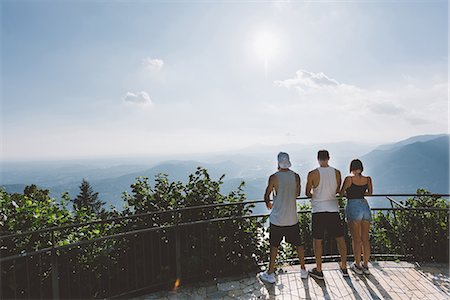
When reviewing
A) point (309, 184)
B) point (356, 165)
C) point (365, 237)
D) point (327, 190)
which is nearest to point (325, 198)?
point (327, 190)

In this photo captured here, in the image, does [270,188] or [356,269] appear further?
[356,269]

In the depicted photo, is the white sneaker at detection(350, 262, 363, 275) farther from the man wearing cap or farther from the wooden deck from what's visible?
the man wearing cap

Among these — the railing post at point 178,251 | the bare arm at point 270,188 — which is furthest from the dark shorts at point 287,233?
the railing post at point 178,251

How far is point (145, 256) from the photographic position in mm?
4594

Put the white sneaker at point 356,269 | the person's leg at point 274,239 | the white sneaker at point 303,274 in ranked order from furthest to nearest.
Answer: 1. the white sneaker at point 356,269
2. the white sneaker at point 303,274
3. the person's leg at point 274,239

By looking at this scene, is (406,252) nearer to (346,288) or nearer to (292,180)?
(346,288)

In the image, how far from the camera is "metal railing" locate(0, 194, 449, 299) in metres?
3.93

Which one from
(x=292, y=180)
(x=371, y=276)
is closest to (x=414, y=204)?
(x=371, y=276)

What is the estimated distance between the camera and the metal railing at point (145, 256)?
3.93m

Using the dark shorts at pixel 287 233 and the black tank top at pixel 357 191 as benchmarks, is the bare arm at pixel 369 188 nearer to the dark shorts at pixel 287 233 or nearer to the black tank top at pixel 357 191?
the black tank top at pixel 357 191

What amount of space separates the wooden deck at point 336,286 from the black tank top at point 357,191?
129cm

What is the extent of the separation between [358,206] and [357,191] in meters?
0.25

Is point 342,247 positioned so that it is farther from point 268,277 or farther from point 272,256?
point 268,277

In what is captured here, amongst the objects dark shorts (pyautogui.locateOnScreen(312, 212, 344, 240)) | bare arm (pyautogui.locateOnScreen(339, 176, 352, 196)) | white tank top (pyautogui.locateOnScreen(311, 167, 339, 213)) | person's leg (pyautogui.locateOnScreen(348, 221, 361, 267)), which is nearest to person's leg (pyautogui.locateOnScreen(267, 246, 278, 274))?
dark shorts (pyautogui.locateOnScreen(312, 212, 344, 240))
